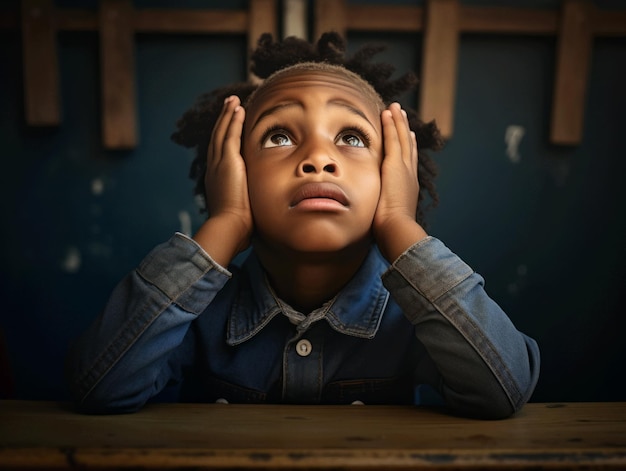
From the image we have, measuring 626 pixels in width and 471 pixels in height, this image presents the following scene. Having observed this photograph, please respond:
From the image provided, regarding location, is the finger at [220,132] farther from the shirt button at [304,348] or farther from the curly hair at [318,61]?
the shirt button at [304,348]

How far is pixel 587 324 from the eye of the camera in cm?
99

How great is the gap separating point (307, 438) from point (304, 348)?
0.72 feet

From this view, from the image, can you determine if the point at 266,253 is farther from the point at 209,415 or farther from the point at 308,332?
the point at 209,415

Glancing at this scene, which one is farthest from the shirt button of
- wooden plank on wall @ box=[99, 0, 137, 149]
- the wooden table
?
Answer: wooden plank on wall @ box=[99, 0, 137, 149]

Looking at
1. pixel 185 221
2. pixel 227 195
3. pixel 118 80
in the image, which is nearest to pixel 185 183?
pixel 185 221

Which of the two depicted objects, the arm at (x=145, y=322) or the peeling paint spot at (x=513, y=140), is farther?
the peeling paint spot at (x=513, y=140)

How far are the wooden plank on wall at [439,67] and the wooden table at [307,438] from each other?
0.59 m

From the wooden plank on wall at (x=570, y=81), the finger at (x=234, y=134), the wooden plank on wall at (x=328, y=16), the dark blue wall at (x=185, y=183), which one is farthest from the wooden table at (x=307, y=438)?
the wooden plank on wall at (x=328, y=16)

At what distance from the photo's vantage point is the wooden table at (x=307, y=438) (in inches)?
15.9

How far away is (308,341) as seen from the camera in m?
0.67

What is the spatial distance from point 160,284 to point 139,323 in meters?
0.04

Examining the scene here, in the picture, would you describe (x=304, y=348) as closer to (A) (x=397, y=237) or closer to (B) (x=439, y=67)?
(A) (x=397, y=237)

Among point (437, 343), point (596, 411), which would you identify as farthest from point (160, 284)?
point (596, 411)

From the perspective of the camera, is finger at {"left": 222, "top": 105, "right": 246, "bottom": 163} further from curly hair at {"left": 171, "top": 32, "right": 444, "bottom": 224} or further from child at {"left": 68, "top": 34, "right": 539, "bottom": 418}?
curly hair at {"left": 171, "top": 32, "right": 444, "bottom": 224}
